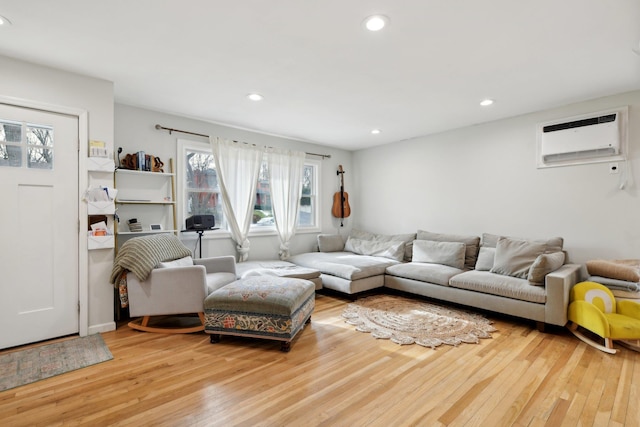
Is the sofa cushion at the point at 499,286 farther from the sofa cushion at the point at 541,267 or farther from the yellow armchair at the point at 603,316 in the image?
the yellow armchair at the point at 603,316

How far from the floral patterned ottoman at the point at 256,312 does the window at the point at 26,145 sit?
1941 mm

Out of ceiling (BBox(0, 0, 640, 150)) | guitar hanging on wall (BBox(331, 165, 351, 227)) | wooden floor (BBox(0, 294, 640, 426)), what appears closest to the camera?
wooden floor (BBox(0, 294, 640, 426))

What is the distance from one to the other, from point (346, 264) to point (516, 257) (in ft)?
6.70

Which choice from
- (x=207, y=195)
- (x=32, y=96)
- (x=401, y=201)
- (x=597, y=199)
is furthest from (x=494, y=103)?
(x=32, y=96)

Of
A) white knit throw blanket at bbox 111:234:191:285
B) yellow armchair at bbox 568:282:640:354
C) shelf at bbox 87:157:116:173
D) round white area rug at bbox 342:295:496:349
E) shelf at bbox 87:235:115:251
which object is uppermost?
shelf at bbox 87:157:116:173

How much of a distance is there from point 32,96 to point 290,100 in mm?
2351

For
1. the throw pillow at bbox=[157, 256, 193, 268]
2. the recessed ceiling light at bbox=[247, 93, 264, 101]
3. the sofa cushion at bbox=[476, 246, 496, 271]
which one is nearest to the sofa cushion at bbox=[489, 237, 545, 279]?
the sofa cushion at bbox=[476, 246, 496, 271]

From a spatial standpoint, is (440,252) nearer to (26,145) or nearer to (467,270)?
(467,270)

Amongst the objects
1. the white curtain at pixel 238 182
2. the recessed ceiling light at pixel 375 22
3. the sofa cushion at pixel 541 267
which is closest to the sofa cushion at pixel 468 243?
the sofa cushion at pixel 541 267

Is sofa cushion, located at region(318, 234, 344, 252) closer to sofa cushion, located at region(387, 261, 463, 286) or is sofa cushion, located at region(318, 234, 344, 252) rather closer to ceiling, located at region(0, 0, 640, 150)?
sofa cushion, located at region(387, 261, 463, 286)

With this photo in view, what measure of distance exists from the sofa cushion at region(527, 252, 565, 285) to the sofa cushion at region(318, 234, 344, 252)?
119 inches

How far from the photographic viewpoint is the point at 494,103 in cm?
358

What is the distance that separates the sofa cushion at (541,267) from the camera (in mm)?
3041

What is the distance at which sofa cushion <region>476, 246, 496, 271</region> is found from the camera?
3795mm
